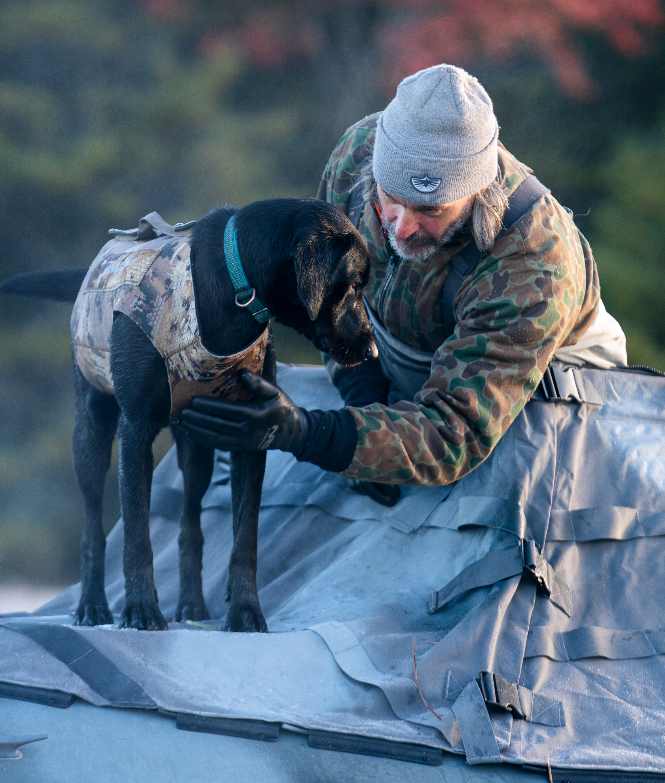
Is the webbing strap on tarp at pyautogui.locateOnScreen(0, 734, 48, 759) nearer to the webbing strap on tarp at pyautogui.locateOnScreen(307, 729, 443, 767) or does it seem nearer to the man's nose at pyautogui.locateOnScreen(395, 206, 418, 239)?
the webbing strap on tarp at pyautogui.locateOnScreen(307, 729, 443, 767)

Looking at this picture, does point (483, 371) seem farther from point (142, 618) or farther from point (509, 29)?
point (509, 29)

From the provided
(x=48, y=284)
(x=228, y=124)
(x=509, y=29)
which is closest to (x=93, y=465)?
(x=48, y=284)

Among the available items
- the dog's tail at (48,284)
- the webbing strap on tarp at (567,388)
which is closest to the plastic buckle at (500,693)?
the webbing strap on tarp at (567,388)

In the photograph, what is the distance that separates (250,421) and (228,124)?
15.8 ft

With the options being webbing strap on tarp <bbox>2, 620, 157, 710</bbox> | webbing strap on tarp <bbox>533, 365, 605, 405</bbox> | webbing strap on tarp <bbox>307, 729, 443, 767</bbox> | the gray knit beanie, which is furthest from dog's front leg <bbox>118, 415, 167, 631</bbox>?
webbing strap on tarp <bbox>533, 365, 605, 405</bbox>

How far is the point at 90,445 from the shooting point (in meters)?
2.93

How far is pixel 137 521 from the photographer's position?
8.18ft

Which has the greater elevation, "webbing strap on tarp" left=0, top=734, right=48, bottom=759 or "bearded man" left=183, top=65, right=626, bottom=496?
"bearded man" left=183, top=65, right=626, bottom=496

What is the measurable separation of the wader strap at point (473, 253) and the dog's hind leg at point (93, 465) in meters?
1.13

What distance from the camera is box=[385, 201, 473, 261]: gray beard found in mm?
2588

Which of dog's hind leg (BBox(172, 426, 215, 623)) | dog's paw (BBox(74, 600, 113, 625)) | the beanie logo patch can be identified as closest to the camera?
the beanie logo patch

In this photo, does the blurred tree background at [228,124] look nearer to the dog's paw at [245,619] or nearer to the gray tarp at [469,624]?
the gray tarp at [469,624]

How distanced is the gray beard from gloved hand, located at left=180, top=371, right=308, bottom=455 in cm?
65

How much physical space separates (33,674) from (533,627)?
127cm
